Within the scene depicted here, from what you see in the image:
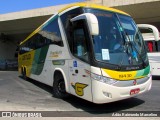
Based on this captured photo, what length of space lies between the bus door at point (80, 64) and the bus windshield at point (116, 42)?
418 mm

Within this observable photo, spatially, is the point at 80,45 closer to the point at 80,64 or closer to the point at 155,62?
the point at 80,64

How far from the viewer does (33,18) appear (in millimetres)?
33031

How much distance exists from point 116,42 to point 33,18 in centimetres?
2617

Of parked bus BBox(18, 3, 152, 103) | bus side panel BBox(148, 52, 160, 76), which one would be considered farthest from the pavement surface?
bus side panel BBox(148, 52, 160, 76)

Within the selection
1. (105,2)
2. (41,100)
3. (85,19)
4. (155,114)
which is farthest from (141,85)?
(105,2)

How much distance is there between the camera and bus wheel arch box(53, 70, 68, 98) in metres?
9.89

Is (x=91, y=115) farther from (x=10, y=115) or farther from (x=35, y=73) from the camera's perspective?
(x=35, y=73)

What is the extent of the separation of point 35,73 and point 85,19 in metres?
6.96

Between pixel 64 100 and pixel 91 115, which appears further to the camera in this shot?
pixel 64 100

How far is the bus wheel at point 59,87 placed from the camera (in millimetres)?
9927

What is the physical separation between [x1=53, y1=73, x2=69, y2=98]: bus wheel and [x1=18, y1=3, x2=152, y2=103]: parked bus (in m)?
0.04

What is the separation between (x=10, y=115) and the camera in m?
7.83

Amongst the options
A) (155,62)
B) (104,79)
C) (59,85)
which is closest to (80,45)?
(104,79)

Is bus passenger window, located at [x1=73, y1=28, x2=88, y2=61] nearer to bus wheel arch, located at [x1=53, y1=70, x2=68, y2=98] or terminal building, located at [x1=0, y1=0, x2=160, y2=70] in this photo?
bus wheel arch, located at [x1=53, y1=70, x2=68, y2=98]
